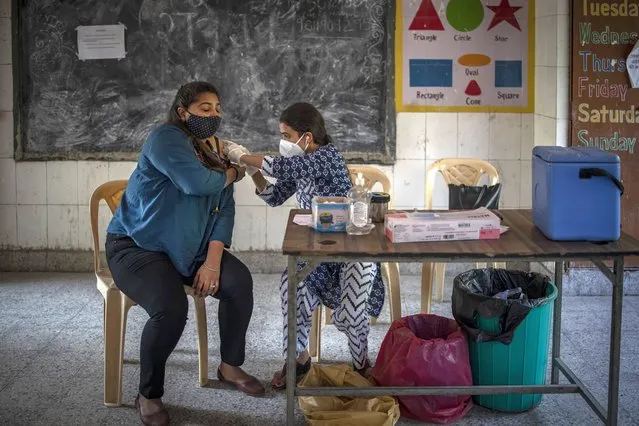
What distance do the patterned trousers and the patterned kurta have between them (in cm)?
2

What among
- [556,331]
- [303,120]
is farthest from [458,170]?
[303,120]

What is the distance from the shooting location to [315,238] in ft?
10.2

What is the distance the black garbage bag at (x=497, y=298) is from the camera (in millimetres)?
3232

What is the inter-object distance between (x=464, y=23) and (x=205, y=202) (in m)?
2.49

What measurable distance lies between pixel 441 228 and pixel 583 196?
1.68ft

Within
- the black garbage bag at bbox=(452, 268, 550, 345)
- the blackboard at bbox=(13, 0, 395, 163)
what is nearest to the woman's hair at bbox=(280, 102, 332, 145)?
the black garbage bag at bbox=(452, 268, 550, 345)

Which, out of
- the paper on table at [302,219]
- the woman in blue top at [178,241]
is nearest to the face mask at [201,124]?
the woman in blue top at [178,241]

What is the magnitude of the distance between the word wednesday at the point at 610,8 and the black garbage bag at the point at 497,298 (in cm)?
195

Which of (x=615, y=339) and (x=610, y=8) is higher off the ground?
(x=610, y=8)

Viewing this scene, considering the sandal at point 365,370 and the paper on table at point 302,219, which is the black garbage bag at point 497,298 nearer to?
the sandal at point 365,370

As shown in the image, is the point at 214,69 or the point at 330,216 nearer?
the point at 330,216

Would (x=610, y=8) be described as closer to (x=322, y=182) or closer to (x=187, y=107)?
(x=322, y=182)

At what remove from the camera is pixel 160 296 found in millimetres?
3256

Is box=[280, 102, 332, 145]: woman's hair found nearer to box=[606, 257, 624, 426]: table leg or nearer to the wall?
box=[606, 257, 624, 426]: table leg
